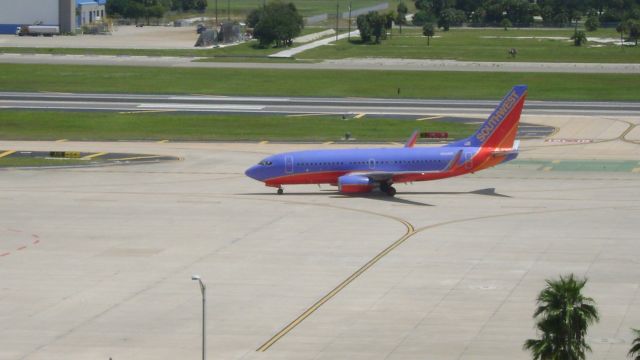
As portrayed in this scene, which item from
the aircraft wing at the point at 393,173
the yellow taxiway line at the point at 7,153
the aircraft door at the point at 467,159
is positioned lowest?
the yellow taxiway line at the point at 7,153

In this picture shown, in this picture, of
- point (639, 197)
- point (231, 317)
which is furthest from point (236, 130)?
point (231, 317)

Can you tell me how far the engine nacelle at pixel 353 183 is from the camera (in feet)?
290

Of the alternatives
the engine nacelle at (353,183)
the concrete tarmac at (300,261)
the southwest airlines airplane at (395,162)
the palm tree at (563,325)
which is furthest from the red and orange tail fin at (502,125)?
the palm tree at (563,325)

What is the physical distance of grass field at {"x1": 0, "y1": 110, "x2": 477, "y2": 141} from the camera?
123 metres

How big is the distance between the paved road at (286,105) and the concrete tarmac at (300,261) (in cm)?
3989

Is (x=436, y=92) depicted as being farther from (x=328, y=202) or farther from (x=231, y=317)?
(x=231, y=317)

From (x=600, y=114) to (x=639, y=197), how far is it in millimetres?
52676

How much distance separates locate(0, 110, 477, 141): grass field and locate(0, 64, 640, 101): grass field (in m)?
27.1

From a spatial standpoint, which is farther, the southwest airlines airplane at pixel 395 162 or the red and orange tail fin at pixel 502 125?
the red and orange tail fin at pixel 502 125

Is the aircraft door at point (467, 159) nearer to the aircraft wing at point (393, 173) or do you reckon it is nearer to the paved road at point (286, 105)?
the aircraft wing at point (393, 173)

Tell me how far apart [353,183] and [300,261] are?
2161cm

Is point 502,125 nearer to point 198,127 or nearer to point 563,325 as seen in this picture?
point 198,127

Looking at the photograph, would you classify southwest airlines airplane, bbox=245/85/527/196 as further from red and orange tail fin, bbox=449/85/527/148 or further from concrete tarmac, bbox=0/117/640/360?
concrete tarmac, bbox=0/117/640/360

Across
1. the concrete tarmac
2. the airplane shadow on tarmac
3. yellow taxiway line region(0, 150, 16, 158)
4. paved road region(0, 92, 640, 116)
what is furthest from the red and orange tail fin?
paved road region(0, 92, 640, 116)
